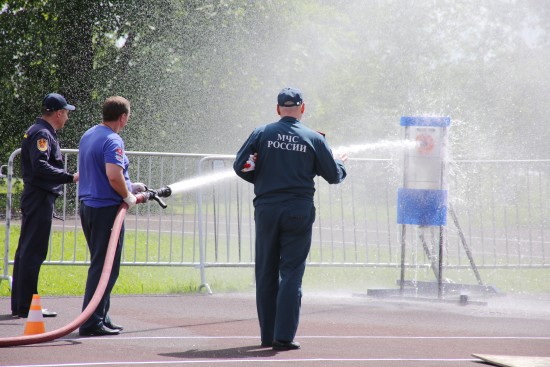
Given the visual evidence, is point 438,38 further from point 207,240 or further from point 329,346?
point 329,346

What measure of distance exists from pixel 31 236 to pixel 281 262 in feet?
7.96

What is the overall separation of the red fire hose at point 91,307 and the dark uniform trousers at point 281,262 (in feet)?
3.43

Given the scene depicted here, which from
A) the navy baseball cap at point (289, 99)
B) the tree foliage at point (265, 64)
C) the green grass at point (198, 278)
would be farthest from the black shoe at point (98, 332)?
the tree foliage at point (265, 64)

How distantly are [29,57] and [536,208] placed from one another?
682 inches

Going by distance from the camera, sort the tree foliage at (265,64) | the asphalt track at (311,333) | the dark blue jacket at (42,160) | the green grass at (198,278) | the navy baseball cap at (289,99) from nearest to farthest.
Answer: the asphalt track at (311,333) < the navy baseball cap at (289,99) < the dark blue jacket at (42,160) < the green grass at (198,278) < the tree foliage at (265,64)

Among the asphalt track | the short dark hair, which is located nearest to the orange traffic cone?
the asphalt track

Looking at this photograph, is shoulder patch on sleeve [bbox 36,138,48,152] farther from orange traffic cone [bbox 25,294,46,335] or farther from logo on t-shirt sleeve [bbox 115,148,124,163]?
orange traffic cone [bbox 25,294,46,335]

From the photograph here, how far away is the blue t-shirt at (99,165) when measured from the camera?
6965mm

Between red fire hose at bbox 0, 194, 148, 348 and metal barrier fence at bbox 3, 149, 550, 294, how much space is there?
3363mm

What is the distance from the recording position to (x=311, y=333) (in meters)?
7.54

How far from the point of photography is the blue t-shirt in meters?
6.96

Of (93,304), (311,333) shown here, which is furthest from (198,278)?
(93,304)

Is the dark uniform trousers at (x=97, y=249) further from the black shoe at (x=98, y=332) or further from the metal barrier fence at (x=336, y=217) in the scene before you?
the metal barrier fence at (x=336, y=217)

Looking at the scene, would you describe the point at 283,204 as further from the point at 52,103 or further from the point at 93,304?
the point at 52,103
